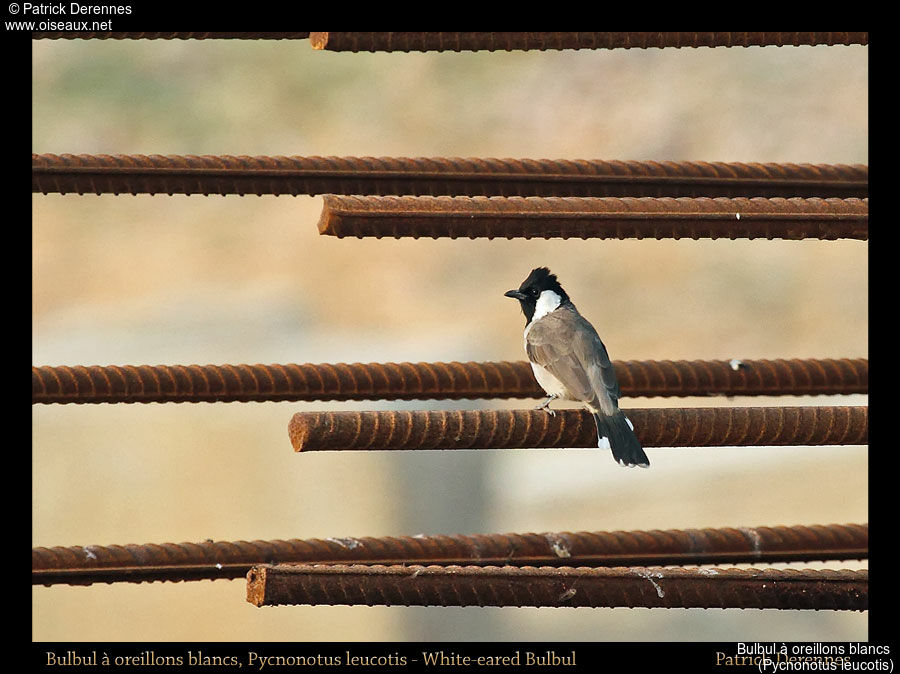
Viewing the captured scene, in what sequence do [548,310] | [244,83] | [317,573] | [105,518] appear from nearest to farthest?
[317,573]
[548,310]
[105,518]
[244,83]

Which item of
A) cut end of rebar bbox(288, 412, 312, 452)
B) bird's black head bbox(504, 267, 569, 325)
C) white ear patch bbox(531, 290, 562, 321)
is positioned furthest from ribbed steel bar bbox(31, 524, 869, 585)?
bird's black head bbox(504, 267, 569, 325)

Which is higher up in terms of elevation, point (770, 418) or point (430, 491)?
point (430, 491)

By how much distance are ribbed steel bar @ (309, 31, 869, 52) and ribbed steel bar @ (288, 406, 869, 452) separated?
1104 millimetres

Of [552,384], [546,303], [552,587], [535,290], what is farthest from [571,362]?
[552,587]

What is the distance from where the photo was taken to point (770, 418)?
11.8 ft

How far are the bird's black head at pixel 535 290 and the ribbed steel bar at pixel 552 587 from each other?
2.44 meters

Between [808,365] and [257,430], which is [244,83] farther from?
[808,365]

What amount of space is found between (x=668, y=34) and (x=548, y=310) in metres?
1.74

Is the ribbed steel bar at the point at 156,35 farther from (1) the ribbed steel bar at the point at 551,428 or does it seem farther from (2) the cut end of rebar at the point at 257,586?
(2) the cut end of rebar at the point at 257,586

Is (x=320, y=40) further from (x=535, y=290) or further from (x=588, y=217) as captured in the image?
(x=535, y=290)

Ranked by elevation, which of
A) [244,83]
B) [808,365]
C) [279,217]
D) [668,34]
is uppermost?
[244,83]

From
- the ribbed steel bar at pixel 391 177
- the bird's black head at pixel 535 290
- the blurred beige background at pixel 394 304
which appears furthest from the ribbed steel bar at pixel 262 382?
the blurred beige background at pixel 394 304

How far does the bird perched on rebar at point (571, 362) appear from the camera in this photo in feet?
14.0

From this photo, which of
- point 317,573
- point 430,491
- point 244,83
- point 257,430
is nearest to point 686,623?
point 430,491
